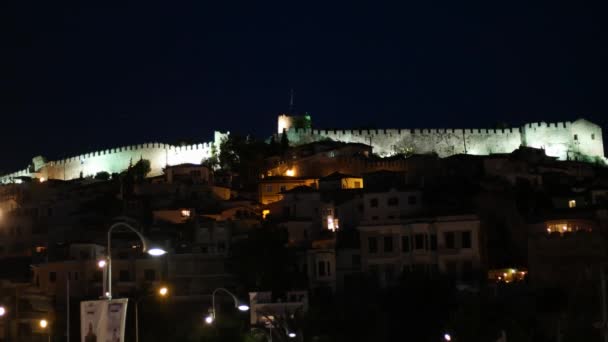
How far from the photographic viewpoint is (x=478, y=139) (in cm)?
8069

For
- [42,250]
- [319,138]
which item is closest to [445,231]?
[42,250]

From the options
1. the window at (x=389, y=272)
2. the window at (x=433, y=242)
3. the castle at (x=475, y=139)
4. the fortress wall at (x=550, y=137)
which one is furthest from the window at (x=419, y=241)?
the fortress wall at (x=550, y=137)

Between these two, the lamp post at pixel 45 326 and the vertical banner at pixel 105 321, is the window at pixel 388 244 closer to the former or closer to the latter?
the lamp post at pixel 45 326

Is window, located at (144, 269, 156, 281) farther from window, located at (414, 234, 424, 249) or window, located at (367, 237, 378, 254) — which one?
window, located at (414, 234, 424, 249)

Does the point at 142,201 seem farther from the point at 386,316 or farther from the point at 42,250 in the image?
the point at 386,316

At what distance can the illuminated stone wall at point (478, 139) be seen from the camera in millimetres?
78062

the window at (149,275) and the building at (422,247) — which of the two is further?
the window at (149,275)

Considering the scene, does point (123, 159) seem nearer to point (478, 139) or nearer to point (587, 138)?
point (478, 139)

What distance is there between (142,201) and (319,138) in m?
20.8

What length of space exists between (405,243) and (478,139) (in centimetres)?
3798

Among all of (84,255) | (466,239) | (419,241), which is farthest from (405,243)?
(84,255)

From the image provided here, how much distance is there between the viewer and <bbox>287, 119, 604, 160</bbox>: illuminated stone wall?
78.1 m

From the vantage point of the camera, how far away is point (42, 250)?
55.3m

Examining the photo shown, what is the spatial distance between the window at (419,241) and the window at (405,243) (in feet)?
1.12
